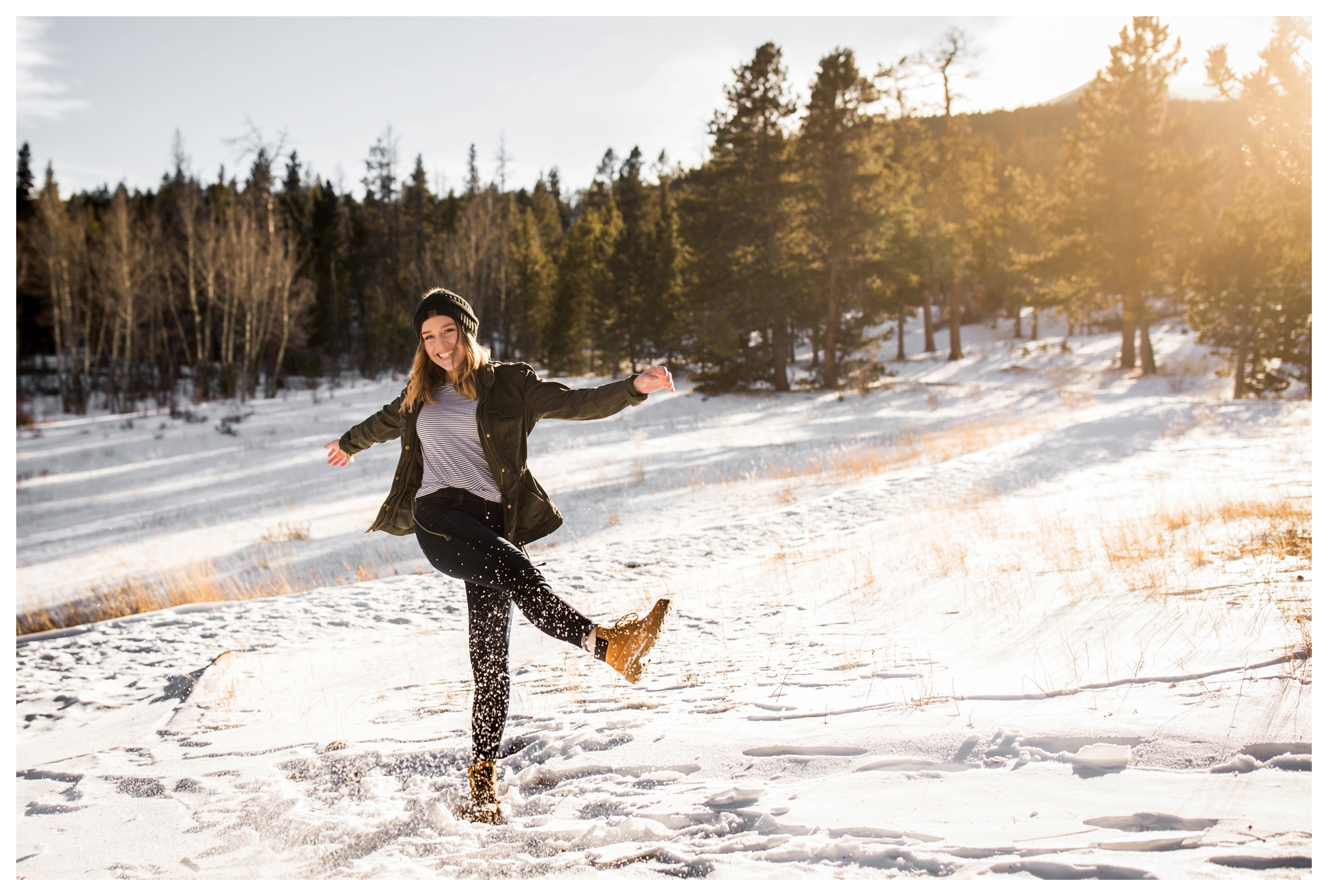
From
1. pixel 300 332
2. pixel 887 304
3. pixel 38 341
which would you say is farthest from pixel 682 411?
pixel 38 341

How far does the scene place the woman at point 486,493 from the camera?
313 cm

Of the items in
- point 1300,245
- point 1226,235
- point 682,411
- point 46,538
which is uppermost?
point 1226,235

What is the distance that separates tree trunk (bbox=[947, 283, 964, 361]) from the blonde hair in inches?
1397

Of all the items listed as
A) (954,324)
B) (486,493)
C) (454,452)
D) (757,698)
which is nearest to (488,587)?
(486,493)

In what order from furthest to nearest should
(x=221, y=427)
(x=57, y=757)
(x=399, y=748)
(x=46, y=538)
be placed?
(x=221, y=427), (x=46, y=538), (x=57, y=757), (x=399, y=748)

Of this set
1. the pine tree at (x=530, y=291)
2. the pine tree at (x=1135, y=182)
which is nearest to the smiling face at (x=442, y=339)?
the pine tree at (x=1135, y=182)

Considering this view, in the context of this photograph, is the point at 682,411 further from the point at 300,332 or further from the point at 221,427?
the point at 300,332

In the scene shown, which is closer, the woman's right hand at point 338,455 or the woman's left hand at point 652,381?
the woman's left hand at point 652,381

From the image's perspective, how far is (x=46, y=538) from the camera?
44.2 feet

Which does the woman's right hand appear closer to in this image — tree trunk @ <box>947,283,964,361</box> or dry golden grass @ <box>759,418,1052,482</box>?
dry golden grass @ <box>759,418,1052,482</box>

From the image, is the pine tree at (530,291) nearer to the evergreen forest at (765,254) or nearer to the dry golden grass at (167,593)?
the evergreen forest at (765,254)

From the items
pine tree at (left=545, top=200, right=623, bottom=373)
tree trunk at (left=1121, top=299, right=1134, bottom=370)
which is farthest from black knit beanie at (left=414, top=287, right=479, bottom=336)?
tree trunk at (left=1121, top=299, right=1134, bottom=370)

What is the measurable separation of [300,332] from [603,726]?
1601 inches

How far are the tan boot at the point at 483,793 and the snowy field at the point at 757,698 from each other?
0.31 ft
